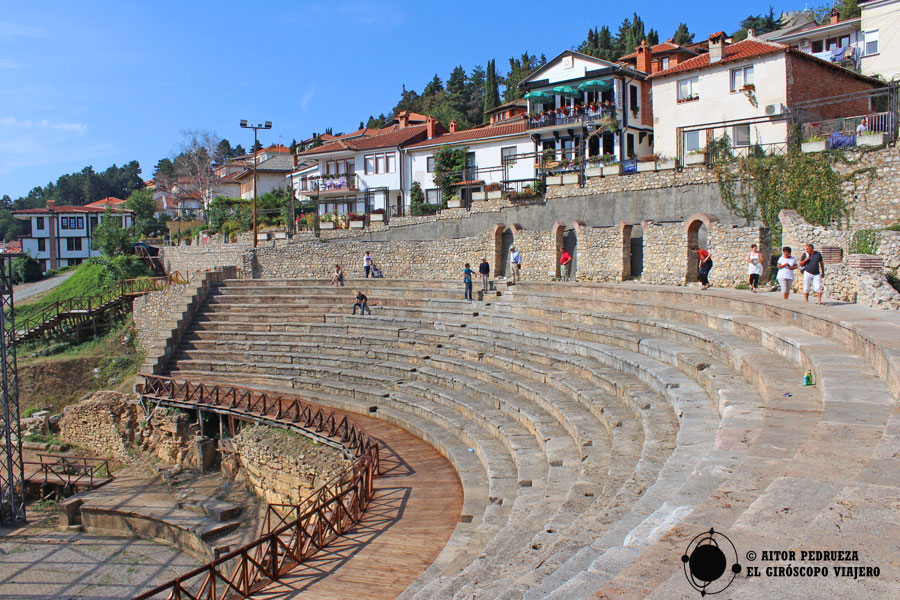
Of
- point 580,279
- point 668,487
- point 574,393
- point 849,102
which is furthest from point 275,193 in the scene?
point 668,487

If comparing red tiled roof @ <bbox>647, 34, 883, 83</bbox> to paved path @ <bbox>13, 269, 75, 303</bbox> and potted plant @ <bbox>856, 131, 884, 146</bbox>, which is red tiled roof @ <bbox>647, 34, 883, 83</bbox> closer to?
potted plant @ <bbox>856, 131, 884, 146</bbox>

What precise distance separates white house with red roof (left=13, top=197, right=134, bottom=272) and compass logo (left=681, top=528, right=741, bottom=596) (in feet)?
234

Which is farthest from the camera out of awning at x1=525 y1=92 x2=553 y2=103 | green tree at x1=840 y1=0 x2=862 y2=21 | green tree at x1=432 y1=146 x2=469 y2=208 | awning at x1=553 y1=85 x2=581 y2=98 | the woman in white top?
green tree at x1=840 y1=0 x2=862 y2=21

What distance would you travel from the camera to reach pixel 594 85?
108 ft

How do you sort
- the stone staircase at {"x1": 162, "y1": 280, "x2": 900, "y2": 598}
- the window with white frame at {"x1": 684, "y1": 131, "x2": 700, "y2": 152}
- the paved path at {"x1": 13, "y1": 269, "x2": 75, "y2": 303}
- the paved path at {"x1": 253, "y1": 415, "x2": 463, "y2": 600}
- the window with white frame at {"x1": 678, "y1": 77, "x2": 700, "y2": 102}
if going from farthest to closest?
1. the paved path at {"x1": 13, "y1": 269, "x2": 75, "y2": 303}
2. the window with white frame at {"x1": 678, "y1": 77, "x2": 700, "y2": 102}
3. the window with white frame at {"x1": 684, "y1": 131, "x2": 700, "y2": 152}
4. the paved path at {"x1": 253, "y1": 415, "x2": 463, "y2": 600}
5. the stone staircase at {"x1": 162, "y1": 280, "x2": 900, "y2": 598}

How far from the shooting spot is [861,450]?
5195 mm

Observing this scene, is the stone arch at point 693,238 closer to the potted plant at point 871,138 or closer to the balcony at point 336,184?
the potted plant at point 871,138

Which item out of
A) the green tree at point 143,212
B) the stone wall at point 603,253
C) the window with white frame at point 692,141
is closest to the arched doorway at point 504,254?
the stone wall at point 603,253

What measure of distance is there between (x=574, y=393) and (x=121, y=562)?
9.61 metres

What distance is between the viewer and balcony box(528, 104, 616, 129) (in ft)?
108

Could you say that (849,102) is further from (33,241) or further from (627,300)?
(33,241)

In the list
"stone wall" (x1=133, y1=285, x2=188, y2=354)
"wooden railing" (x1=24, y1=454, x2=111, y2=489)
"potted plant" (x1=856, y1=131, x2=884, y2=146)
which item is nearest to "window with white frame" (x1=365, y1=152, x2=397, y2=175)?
"stone wall" (x1=133, y1=285, x2=188, y2=354)

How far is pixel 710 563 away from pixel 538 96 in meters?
34.4

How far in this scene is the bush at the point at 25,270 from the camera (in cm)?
4826
